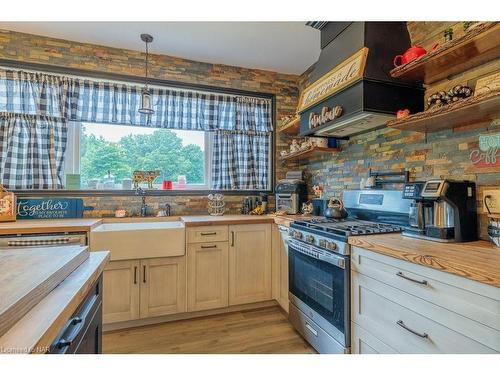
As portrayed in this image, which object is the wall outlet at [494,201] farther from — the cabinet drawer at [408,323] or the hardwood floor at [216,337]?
the hardwood floor at [216,337]

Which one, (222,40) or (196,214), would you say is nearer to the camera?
(222,40)

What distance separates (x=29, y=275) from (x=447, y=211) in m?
1.88

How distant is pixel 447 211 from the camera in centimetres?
145

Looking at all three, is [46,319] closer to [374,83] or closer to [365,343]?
[365,343]

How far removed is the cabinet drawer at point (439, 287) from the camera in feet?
3.12

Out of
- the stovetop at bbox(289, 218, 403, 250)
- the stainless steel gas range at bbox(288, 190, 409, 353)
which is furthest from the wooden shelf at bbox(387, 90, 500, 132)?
the stovetop at bbox(289, 218, 403, 250)

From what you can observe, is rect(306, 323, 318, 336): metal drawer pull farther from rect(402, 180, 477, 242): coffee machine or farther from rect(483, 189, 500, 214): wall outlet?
rect(483, 189, 500, 214): wall outlet

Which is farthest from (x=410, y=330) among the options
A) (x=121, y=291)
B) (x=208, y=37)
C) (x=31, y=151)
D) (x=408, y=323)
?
(x=31, y=151)

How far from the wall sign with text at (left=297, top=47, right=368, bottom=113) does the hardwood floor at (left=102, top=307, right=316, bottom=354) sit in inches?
77.9

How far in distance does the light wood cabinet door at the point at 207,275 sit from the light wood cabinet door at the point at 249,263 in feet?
0.23

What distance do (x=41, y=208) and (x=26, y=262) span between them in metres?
1.93

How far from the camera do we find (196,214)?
302 cm

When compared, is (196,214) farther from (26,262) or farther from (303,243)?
(26,262)
